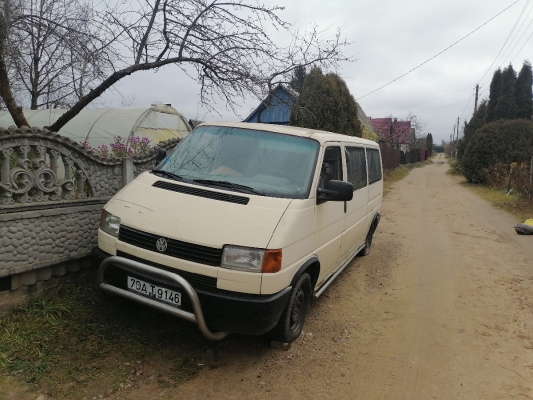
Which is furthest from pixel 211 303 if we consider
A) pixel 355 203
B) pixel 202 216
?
pixel 355 203

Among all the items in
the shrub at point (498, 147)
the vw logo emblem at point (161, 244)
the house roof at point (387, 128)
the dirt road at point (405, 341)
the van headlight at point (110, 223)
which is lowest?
the dirt road at point (405, 341)

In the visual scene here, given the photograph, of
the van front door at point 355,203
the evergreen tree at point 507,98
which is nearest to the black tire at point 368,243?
the van front door at point 355,203

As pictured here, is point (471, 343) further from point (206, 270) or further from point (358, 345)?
point (206, 270)

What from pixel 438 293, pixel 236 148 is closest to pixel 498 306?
pixel 438 293

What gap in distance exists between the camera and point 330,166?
408 centimetres

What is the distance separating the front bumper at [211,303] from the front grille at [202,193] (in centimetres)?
Result: 68

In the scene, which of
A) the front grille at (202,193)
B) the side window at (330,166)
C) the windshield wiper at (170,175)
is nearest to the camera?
the front grille at (202,193)

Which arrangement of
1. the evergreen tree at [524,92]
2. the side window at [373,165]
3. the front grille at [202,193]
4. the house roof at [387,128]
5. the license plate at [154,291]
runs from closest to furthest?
the license plate at [154,291]
the front grille at [202,193]
the side window at [373,165]
the evergreen tree at [524,92]
the house roof at [387,128]

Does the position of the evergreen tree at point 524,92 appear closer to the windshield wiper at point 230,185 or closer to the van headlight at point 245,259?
the windshield wiper at point 230,185

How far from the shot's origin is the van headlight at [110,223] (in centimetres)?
336

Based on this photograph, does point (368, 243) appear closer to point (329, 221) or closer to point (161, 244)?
point (329, 221)

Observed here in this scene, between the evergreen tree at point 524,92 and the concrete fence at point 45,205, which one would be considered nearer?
the concrete fence at point 45,205

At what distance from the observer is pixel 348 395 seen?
299cm

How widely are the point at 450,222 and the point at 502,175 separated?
11.6 metres
